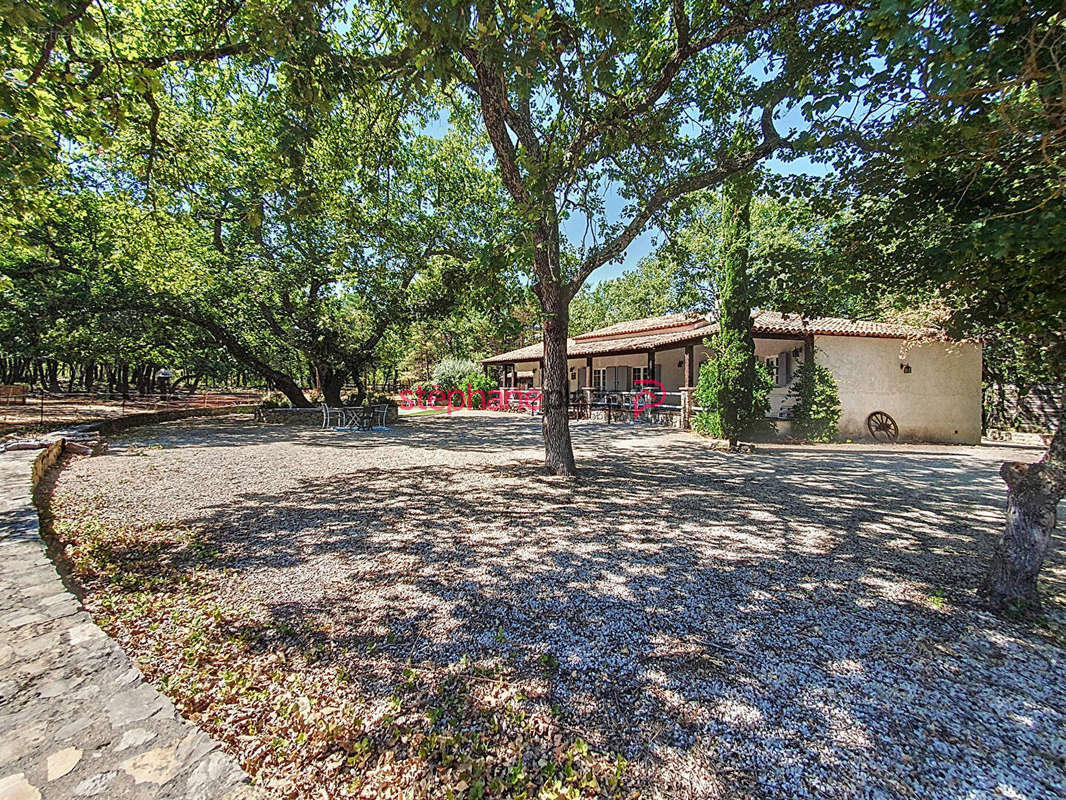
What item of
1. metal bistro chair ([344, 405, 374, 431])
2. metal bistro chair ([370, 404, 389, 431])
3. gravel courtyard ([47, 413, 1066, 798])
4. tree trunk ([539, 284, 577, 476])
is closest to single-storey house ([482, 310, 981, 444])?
tree trunk ([539, 284, 577, 476])

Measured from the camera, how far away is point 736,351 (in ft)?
33.6

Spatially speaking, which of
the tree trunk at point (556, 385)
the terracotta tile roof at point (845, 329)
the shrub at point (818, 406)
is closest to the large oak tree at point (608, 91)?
the tree trunk at point (556, 385)

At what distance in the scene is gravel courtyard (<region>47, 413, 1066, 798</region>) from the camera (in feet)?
5.98

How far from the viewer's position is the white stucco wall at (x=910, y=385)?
1204 centimetres

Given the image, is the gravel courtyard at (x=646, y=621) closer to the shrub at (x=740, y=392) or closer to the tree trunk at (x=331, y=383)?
the shrub at (x=740, y=392)

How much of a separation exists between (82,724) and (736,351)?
Result: 11.2 m

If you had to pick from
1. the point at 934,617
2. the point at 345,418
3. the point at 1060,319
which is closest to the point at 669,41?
the point at 1060,319

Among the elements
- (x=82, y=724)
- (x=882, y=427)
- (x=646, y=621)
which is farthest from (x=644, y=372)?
(x=82, y=724)

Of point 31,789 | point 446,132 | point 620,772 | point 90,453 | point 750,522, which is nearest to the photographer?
point 31,789

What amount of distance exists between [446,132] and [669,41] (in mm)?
7750

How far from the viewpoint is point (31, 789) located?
1.54 metres

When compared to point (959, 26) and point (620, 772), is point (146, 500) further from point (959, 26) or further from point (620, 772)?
point (959, 26)

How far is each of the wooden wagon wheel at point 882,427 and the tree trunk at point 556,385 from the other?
10154 millimetres

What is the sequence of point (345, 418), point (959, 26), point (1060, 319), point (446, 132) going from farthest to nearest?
1. point (345, 418)
2. point (446, 132)
3. point (1060, 319)
4. point (959, 26)
